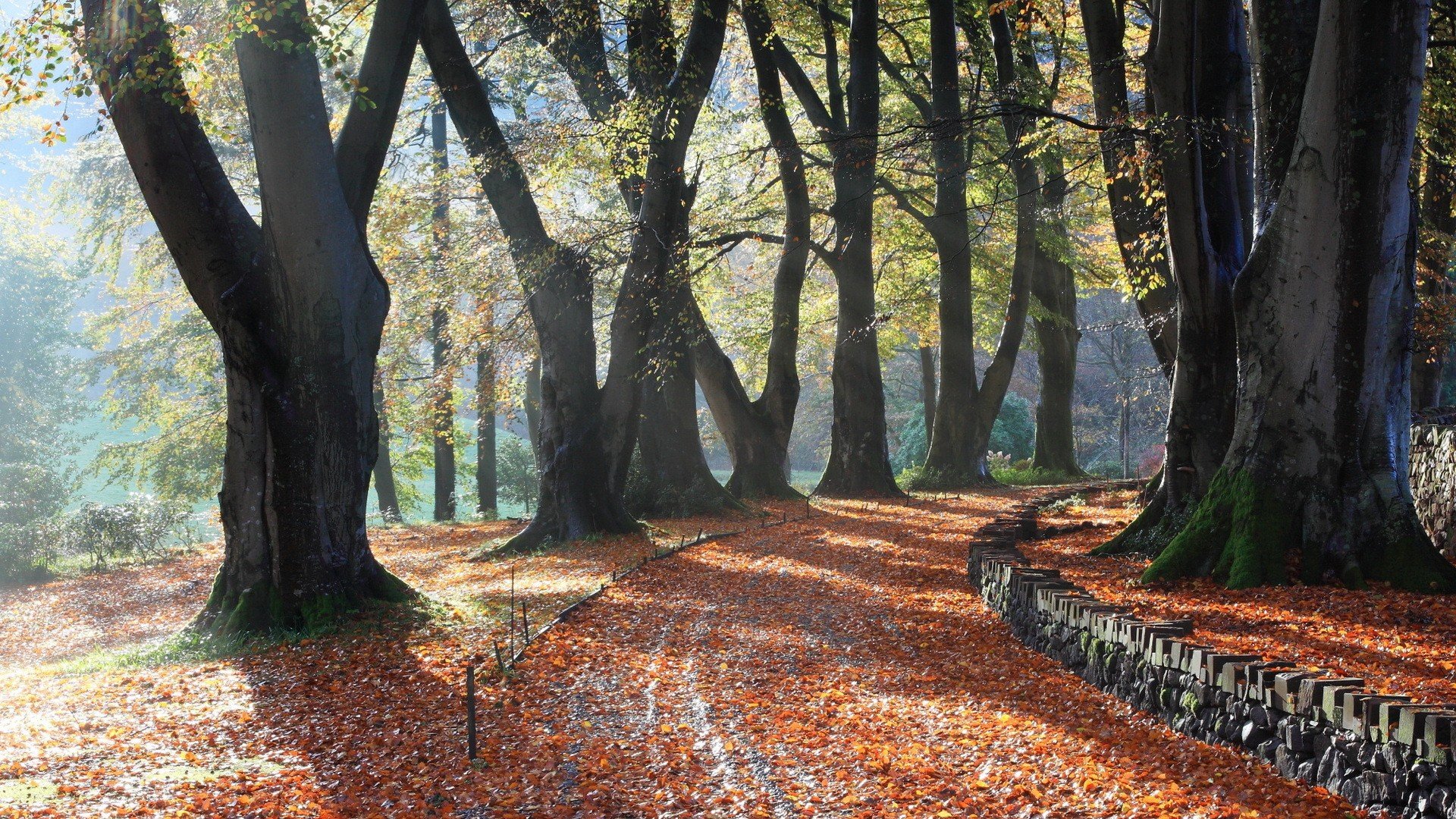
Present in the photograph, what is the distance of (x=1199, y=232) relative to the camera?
9133 millimetres

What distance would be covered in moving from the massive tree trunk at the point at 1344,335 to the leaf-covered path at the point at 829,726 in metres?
2.39

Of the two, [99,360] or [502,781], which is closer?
[502,781]

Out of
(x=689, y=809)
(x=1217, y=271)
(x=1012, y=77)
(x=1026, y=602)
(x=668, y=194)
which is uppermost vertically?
(x=1012, y=77)

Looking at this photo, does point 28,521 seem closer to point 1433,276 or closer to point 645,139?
point 645,139

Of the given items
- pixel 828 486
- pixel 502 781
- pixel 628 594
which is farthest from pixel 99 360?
pixel 502 781

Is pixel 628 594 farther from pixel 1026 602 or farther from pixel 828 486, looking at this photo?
pixel 828 486

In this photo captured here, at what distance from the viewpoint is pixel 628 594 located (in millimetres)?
9875

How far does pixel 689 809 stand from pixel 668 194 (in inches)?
397

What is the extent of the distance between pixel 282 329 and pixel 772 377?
12507 millimetres

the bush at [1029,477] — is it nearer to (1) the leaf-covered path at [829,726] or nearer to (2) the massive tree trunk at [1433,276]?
(2) the massive tree trunk at [1433,276]

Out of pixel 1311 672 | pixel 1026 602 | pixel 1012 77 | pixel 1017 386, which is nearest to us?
pixel 1311 672

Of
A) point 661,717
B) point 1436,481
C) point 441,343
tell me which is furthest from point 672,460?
point 661,717

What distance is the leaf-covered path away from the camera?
4.55 meters

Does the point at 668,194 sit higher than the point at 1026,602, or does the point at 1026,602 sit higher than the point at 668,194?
the point at 668,194
